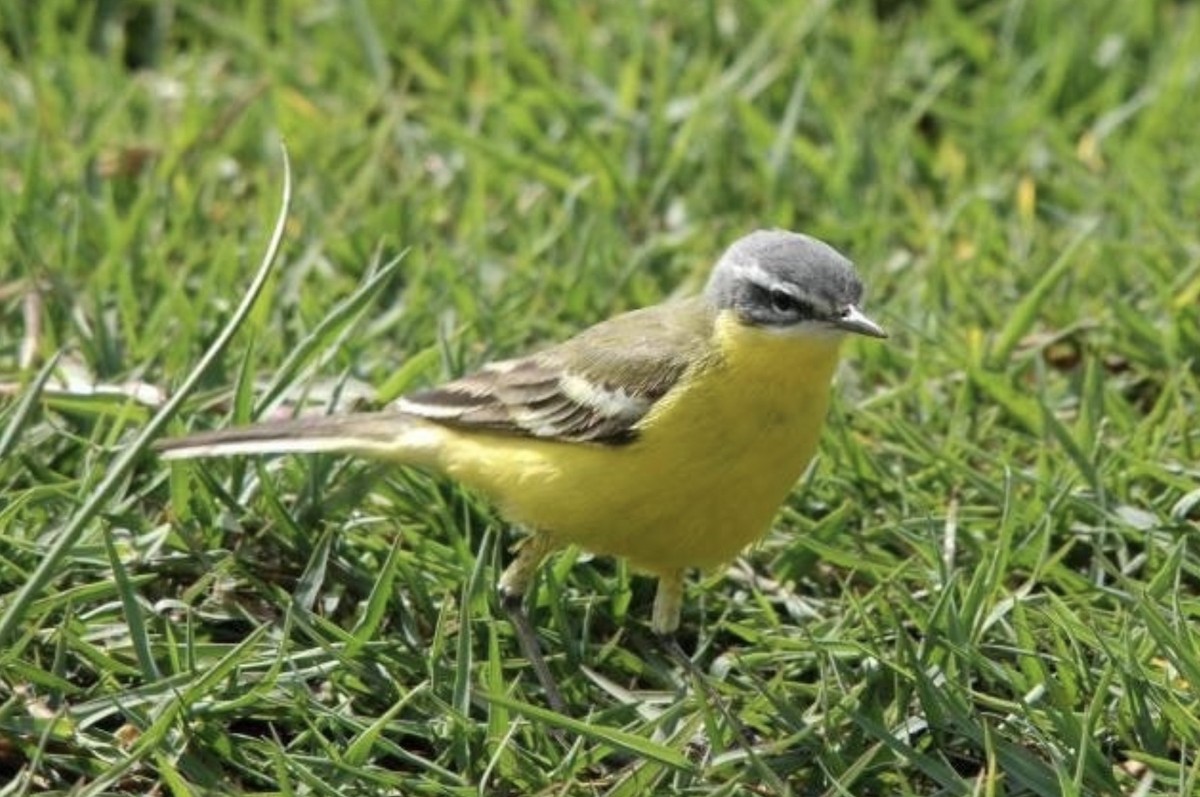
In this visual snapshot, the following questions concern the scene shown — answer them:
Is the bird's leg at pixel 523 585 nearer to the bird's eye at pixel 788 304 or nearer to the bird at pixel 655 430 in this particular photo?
the bird at pixel 655 430

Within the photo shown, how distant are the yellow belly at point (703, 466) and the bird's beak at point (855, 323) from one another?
9 cm

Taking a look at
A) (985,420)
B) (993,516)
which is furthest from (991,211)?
(993,516)

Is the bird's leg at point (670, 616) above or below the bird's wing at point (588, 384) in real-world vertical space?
below

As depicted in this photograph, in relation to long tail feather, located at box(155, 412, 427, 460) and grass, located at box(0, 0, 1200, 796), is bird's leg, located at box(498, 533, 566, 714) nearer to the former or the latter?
grass, located at box(0, 0, 1200, 796)

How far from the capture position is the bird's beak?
16.0 ft

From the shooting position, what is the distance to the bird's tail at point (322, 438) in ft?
16.4

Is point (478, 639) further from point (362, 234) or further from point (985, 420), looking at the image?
point (362, 234)

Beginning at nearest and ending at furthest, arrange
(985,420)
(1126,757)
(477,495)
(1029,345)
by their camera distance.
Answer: (1126,757) < (477,495) < (985,420) < (1029,345)

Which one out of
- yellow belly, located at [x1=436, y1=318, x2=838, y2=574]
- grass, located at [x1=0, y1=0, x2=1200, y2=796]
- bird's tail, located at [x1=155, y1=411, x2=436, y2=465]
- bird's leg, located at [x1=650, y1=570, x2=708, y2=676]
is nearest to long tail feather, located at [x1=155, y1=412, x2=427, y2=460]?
bird's tail, located at [x1=155, y1=411, x2=436, y2=465]

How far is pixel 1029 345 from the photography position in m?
6.37

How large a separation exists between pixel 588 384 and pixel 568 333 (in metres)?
1.33

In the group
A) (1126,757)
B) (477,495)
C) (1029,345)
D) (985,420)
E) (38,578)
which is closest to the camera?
(38,578)

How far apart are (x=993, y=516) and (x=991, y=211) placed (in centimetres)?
178

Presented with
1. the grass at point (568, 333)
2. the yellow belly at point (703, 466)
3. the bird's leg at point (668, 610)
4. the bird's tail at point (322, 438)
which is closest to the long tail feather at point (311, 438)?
the bird's tail at point (322, 438)
